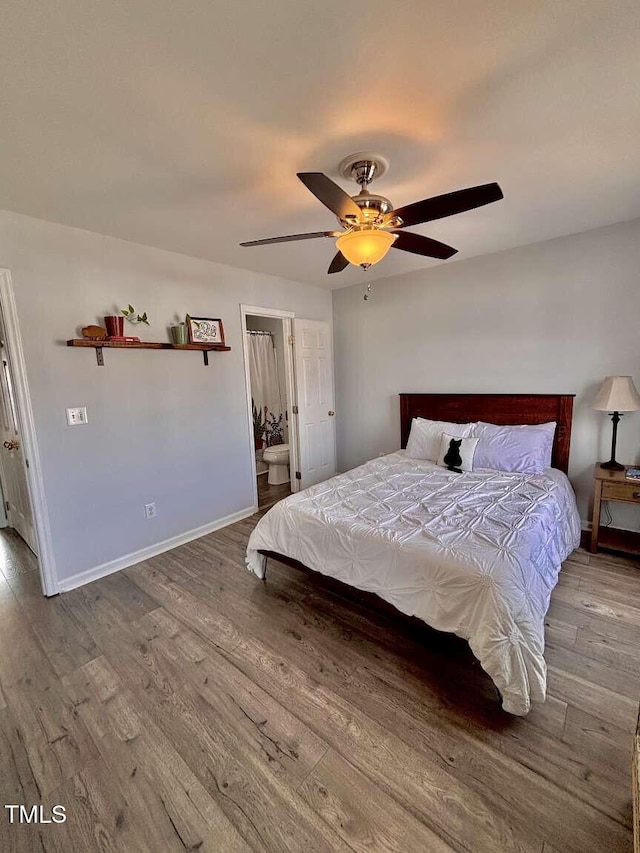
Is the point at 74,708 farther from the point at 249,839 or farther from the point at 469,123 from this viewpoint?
the point at 469,123

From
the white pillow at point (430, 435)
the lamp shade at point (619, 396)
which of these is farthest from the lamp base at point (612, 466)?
the white pillow at point (430, 435)

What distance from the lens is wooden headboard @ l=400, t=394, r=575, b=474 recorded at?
3.10 meters

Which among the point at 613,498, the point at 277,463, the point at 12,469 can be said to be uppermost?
the point at 12,469

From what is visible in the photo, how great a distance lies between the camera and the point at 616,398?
261 cm

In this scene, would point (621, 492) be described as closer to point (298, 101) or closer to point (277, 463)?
point (298, 101)

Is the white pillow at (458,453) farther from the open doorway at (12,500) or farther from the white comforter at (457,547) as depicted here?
the open doorway at (12,500)

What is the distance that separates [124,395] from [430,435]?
8.87 feet

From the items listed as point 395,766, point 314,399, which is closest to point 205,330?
point 314,399

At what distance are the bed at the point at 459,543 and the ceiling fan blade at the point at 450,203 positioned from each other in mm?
1560

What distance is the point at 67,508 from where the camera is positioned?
2.50 metres

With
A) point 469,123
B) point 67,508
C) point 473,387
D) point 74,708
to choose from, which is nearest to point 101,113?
point 469,123

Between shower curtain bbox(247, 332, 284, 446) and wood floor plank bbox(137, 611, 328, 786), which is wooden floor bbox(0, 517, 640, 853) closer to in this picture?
wood floor plank bbox(137, 611, 328, 786)

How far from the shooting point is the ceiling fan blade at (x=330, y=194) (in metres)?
1.35

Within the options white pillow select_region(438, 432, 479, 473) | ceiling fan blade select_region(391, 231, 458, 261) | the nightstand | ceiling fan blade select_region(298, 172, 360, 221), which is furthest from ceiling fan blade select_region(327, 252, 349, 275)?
the nightstand
